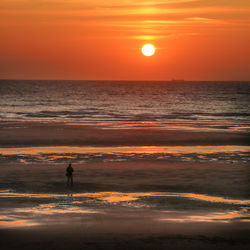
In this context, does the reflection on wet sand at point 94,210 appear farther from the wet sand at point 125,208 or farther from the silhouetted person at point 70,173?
the silhouetted person at point 70,173

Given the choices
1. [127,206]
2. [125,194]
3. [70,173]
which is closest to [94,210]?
[127,206]

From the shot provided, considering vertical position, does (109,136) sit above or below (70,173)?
above

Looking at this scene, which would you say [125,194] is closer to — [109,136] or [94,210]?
[94,210]

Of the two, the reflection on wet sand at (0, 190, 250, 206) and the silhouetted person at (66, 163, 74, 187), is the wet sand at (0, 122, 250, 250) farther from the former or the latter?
the silhouetted person at (66, 163, 74, 187)

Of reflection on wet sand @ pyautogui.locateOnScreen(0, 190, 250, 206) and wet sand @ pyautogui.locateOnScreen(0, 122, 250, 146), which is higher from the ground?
wet sand @ pyautogui.locateOnScreen(0, 122, 250, 146)

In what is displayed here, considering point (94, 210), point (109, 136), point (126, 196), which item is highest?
point (109, 136)

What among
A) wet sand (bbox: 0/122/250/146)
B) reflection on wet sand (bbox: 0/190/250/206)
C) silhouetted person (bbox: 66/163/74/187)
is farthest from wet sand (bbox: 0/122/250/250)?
wet sand (bbox: 0/122/250/146)

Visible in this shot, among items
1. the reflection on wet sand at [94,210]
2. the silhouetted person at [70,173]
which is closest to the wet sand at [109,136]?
the silhouetted person at [70,173]

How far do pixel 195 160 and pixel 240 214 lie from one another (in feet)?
49.8

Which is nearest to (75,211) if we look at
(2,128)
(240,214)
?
(240,214)

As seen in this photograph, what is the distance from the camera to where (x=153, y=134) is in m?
55.0

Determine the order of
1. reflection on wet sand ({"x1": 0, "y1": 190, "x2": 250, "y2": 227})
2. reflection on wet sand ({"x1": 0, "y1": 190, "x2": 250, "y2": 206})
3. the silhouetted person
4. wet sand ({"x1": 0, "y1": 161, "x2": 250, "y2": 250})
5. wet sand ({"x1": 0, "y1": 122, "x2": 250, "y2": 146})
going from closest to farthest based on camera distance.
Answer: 1. wet sand ({"x1": 0, "y1": 161, "x2": 250, "y2": 250})
2. reflection on wet sand ({"x1": 0, "y1": 190, "x2": 250, "y2": 227})
3. reflection on wet sand ({"x1": 0, "y1": 190, "x2": 250, "y2": 206})
4. the silhouetted person
5. wet sand ({"x1": 0, "y1": 122, "x2": 250, "y2": 146})

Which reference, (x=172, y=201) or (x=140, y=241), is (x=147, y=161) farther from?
(x=140, y=241)

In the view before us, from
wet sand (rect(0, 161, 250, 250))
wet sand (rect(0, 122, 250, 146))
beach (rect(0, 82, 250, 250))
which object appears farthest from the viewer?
wet sand (rect(0, 122, 250, 146))
